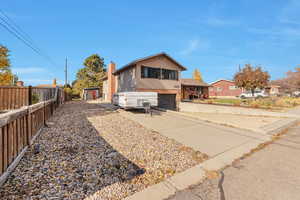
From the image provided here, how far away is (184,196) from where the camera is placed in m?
2.21

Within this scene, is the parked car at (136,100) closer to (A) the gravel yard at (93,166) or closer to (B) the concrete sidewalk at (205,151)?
(B) the concrete sidewalk at (205,151)

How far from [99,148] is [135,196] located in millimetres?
2178

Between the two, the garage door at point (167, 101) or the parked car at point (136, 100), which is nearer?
the parked car at point (136, 100)

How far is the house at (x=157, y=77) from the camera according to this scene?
1390 cm

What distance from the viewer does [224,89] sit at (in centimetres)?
3509

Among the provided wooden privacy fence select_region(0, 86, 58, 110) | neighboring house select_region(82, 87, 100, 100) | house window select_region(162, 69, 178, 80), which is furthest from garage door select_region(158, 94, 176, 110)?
neighboring house select_region(82, 87, 100, 100)

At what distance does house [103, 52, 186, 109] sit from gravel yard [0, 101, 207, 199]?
9675 millimetres

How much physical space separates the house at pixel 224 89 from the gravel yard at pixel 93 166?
35.7 m

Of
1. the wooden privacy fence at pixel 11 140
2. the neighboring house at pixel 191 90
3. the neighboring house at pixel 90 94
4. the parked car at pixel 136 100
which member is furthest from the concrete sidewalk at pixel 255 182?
the neighboring house at pixel 90 94

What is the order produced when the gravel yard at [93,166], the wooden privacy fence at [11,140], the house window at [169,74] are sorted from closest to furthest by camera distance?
the gravel yard at [93,166] < the wooden privacy fence at [11,140] < the house window at [169,74]

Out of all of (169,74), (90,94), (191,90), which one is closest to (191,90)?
(191,90)

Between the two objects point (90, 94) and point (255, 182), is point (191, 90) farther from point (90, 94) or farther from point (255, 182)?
point (255, 182)

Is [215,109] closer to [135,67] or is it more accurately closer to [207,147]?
[135,67]

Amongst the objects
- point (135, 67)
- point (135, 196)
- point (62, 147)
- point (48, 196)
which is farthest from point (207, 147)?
point (135, 67)
